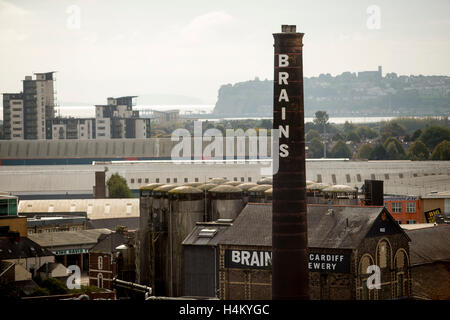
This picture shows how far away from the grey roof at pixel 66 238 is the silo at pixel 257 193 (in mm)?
21452

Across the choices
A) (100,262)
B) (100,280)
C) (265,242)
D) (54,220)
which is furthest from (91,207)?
(265,242)

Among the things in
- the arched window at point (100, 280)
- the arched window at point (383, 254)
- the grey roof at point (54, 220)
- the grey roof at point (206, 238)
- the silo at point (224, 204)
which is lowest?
the arched window at point (100, 280)

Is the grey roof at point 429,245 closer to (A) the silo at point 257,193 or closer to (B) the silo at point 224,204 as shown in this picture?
(A) the silo at point 257,193

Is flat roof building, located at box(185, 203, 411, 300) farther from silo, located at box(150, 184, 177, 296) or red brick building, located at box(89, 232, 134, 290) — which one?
red brick building, located at box(89, 232, 134, 290)

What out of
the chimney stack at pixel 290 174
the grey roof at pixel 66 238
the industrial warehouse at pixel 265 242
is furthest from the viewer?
the grey roof at pixel 66 238

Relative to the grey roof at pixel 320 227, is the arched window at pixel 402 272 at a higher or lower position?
lower

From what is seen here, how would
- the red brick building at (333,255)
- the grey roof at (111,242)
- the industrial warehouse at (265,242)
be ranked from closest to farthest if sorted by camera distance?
1. the industrial warehouse at (265,242)
2. the red brick building at (333,255)
3. the grey roof at (111,242)

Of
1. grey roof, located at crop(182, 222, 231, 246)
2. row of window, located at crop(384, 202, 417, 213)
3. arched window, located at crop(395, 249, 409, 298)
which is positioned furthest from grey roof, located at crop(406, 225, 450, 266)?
row of window, located at crop(384, 202, 417, 213)

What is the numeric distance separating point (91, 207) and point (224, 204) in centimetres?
4569

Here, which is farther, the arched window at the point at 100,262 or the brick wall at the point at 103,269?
the arched window at the point at 100,262

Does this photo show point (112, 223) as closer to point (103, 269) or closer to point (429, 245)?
point (103, 269)

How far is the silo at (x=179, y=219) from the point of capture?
65.3 meters

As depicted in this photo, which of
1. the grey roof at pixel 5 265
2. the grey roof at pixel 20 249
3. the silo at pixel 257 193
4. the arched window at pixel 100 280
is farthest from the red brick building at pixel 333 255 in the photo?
the grey roof at pixel 20 249

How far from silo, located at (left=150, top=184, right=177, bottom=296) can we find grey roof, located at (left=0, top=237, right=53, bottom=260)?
39.4 ft
